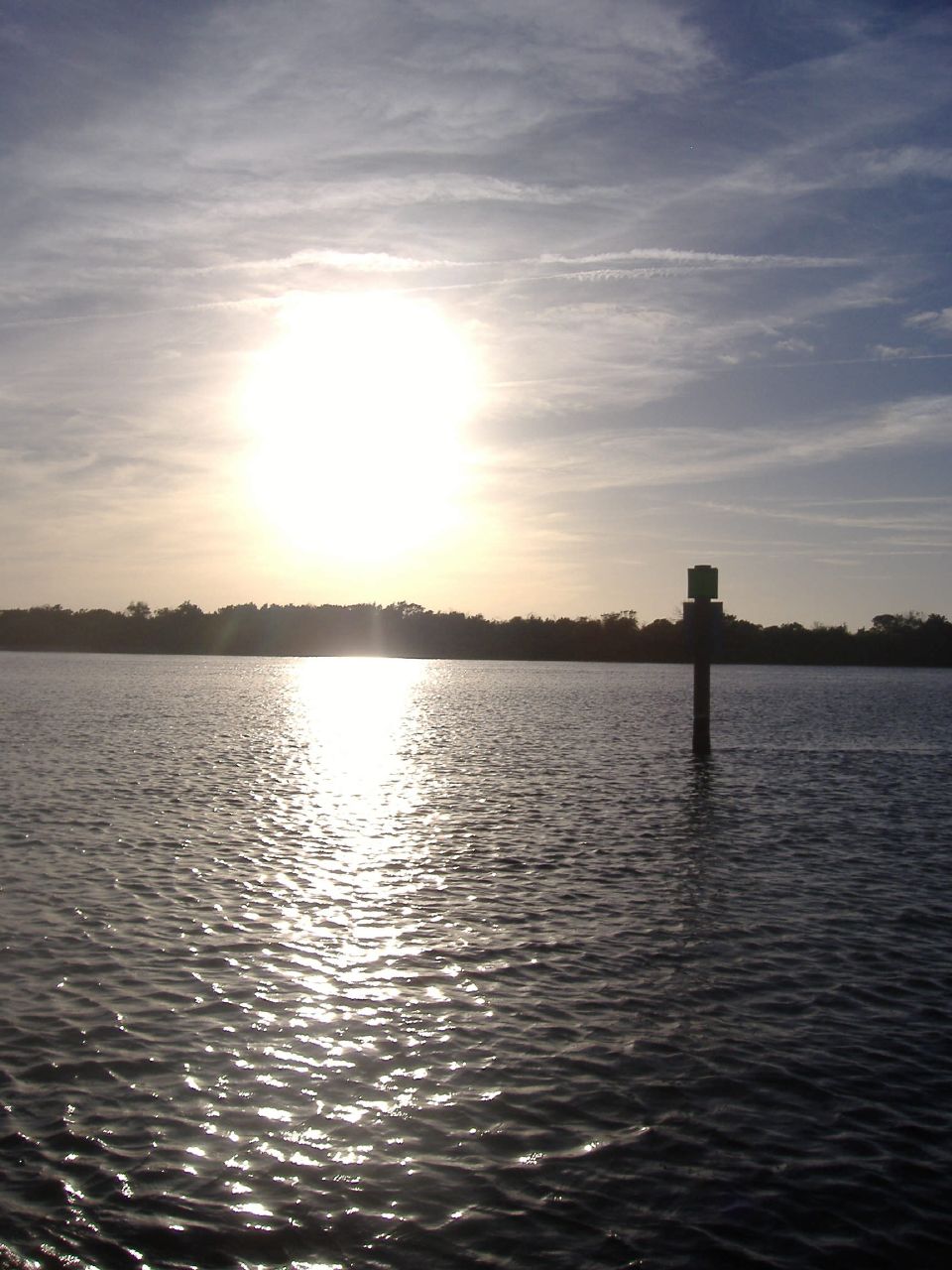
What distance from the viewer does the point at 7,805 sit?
28453 millimetres

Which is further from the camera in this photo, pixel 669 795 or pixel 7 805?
pixel 669 795

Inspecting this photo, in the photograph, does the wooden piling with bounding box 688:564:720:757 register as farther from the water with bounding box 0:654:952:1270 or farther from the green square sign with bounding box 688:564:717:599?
the water with bounding box 0:654:952:1270

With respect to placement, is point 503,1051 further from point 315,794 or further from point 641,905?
point 315,794

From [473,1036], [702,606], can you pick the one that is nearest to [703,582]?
[702,606]

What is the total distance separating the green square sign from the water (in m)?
11.1

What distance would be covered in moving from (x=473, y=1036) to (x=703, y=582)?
96.1ft

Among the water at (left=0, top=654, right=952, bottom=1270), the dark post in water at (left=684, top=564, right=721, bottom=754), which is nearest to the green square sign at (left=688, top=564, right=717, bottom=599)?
the dark post in water at (left=684, top=564, right=721, bottom=754)

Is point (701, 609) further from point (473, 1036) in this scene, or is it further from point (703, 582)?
point (473, 1036)

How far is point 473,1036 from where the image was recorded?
12039 mm

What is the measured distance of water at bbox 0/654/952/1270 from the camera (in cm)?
814

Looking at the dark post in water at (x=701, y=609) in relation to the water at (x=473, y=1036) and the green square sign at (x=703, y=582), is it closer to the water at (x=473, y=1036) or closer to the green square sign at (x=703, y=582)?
the green square sign at (x=703, y=582)

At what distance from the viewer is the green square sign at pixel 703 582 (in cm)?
3953

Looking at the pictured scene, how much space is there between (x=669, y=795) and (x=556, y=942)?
707 inches

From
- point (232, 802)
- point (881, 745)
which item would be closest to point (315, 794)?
point (232, 802)
